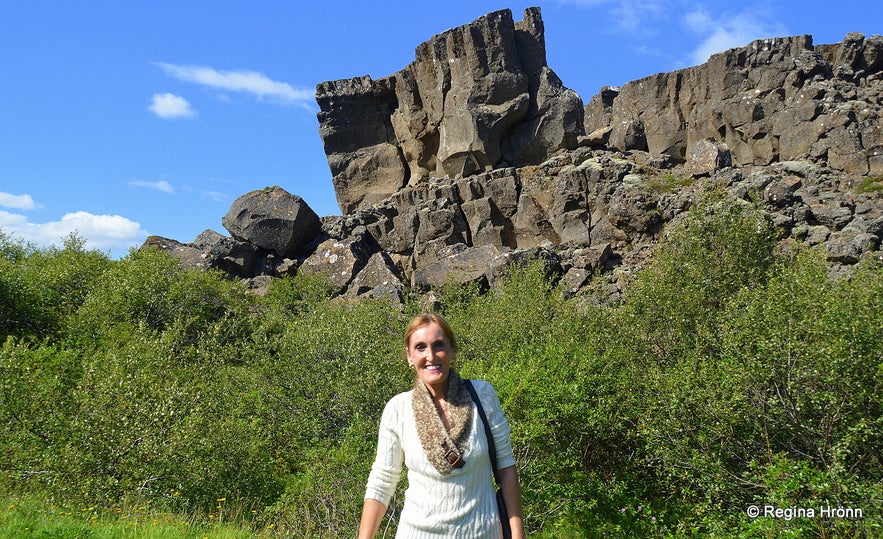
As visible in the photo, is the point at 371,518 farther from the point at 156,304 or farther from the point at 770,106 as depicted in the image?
the point at 770,106

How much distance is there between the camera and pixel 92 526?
10969 mm

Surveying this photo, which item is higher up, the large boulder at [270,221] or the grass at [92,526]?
the large boulder at [270,221]

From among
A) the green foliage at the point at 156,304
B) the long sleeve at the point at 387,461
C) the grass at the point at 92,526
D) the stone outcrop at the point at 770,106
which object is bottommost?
the grass at the point at 92,526

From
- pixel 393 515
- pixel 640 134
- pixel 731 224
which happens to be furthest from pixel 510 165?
pixel 393 515

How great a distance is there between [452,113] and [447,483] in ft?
222

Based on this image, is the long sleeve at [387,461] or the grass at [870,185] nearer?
the long sleeve at [387,461]

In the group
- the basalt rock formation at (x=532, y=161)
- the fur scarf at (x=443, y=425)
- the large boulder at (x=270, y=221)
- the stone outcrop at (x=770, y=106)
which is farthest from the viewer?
the large boulder at (x=270, y=221)

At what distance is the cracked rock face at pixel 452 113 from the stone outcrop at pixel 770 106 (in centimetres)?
910

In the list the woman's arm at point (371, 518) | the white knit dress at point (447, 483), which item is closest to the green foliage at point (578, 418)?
the woman's arm at point (371, 518)

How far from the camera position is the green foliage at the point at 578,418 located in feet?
43.0

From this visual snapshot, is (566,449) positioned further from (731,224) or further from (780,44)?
(780,44)

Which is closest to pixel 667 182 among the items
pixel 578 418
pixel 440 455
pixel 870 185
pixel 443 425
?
pixel 870 185

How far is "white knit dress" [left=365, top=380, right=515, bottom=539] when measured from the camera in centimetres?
454

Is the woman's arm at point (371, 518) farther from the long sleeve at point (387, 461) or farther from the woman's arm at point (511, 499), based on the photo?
the woman's arm at point (511, 499)
